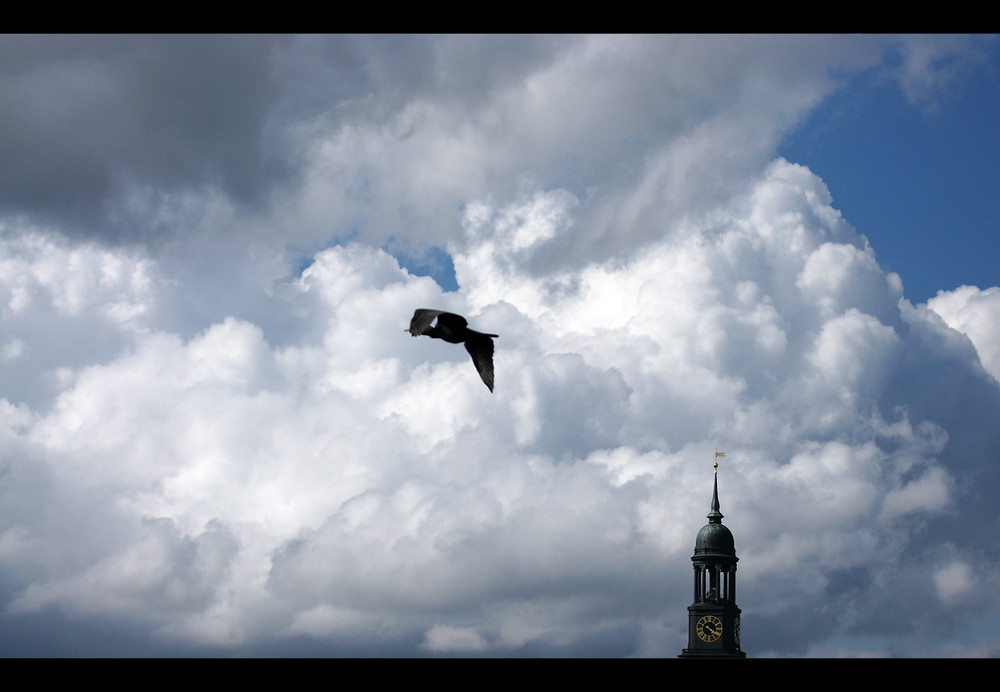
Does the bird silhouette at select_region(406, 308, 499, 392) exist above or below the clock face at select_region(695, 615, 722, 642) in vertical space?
below

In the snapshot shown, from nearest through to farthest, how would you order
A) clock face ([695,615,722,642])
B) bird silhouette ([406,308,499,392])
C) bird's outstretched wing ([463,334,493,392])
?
bird silhouette ([406,308,499,392]) < bird's outstretched wing ([463,334,493,392]) < clock face ([695,615,722,642])

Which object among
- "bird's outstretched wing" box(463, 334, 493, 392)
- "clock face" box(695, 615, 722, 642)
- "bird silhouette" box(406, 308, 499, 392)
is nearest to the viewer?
"bird silhouette" box(406, 308, 499, 392)

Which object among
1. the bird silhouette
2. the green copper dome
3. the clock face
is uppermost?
the green copper dome

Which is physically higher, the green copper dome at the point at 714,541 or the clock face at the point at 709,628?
the green copper dome at the point at 714,541

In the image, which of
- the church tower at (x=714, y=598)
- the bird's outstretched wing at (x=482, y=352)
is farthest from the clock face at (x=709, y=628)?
the bird's outstretched wing at (x=482, y=352)

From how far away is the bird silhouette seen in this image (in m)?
14.7

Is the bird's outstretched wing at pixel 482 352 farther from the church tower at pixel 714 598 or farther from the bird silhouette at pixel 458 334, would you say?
the church tower at pixel 714 598

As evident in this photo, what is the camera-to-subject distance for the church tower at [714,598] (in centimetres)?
12950

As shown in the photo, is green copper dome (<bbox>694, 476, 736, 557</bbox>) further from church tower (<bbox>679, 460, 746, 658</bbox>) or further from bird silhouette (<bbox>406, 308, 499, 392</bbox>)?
bird silhouette (<bbox>406, 308, 499, 392</bbox>)

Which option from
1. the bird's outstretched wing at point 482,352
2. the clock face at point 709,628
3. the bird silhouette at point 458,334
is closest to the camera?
the bird silhouette at point 458,334

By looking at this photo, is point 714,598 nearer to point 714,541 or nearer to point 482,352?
point 714,541

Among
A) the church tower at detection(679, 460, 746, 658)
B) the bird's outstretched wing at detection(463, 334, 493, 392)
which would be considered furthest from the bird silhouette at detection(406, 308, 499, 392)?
the church tower at detection(679, 460, 746, 658)
